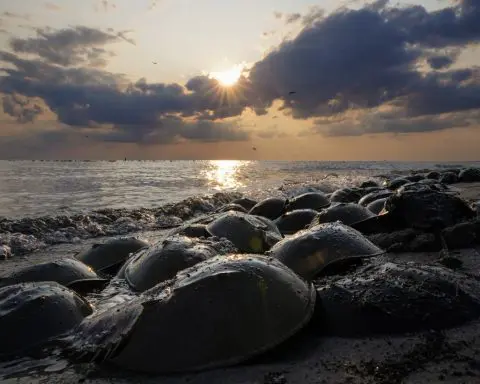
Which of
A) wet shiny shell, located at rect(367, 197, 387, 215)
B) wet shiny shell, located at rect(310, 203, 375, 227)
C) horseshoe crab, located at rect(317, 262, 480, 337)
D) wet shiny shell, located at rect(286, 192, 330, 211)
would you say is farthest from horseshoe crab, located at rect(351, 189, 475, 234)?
wet shiny shell, located at rect(286, 192, 330, 211)

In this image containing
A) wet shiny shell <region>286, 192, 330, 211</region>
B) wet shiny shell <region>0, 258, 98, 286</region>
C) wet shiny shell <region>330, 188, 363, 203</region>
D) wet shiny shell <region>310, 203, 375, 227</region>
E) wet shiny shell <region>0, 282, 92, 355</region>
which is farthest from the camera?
wet shiny shell <region>330, 188, 363, 203</region>

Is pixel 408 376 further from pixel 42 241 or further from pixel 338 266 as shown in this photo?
pixel 42 241

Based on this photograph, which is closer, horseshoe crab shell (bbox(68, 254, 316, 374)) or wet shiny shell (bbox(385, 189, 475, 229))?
horseshoe crab shell (bbox(68, 254, 316, 374))

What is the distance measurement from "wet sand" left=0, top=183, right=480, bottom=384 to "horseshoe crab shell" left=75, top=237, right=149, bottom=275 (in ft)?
8.29

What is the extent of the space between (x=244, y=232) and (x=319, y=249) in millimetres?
1576

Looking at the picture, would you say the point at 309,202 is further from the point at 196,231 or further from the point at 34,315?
the point at 34,315

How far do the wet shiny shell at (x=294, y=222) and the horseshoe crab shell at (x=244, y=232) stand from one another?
107cm

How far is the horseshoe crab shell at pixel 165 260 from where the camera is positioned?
3523 mm

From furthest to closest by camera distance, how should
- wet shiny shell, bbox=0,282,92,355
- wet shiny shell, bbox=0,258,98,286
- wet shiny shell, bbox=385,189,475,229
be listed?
1. wet shiny shell, bbox=385,189,475,229
2. wet shiny shell, bbox=0,258,98,286
3. wet shiny shell, bbox=0,282,92,355

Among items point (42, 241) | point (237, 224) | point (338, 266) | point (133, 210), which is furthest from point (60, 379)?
point (133, 210)

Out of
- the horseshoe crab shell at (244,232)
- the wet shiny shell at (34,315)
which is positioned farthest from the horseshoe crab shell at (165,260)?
the horseshoe crab shell at (244,232)

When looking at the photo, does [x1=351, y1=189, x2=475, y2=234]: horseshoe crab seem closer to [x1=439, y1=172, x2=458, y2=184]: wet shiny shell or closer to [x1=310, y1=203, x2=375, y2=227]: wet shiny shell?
[x1=310, y1=203, x2=375, y2=227]: wet shiny shell

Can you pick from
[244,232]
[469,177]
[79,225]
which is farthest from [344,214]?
[469,177]

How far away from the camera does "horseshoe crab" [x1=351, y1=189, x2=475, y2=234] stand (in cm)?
471
